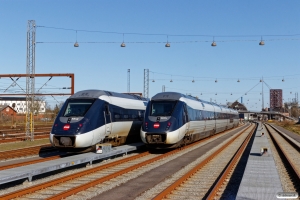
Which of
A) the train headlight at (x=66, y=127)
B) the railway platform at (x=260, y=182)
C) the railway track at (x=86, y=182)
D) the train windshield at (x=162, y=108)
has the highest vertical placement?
the train windshield at (x=162, y=108)

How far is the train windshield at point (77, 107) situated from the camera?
19.4 metres

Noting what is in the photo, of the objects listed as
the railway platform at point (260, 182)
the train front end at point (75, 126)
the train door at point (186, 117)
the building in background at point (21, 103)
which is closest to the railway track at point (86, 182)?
the train front end at point (75, 126)

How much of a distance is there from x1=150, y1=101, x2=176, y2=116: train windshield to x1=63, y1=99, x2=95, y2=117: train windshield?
3831mm

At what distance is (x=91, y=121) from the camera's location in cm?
1912

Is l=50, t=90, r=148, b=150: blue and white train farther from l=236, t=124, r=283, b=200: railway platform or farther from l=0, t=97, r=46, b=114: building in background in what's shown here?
l=0, t=97, r=46, b=114: building in background

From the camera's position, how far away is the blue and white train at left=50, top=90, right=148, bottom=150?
18.5 metres

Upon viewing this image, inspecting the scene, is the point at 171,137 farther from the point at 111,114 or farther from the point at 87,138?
the point at 87,138

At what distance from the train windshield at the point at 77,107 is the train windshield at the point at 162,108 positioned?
3831 millimetres

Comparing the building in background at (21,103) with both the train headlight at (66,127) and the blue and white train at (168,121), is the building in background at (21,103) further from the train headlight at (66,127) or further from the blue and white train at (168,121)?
the train headlight at (66,127)

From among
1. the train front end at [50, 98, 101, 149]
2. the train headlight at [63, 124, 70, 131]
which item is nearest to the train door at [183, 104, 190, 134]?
the train front end at [50, 98, 101, 149]

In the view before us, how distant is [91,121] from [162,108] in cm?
475

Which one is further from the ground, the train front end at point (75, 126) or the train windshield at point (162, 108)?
the train windshield at point (162, 108)

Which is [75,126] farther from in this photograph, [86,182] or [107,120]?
[86,182]

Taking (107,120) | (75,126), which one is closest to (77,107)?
(75,126)
